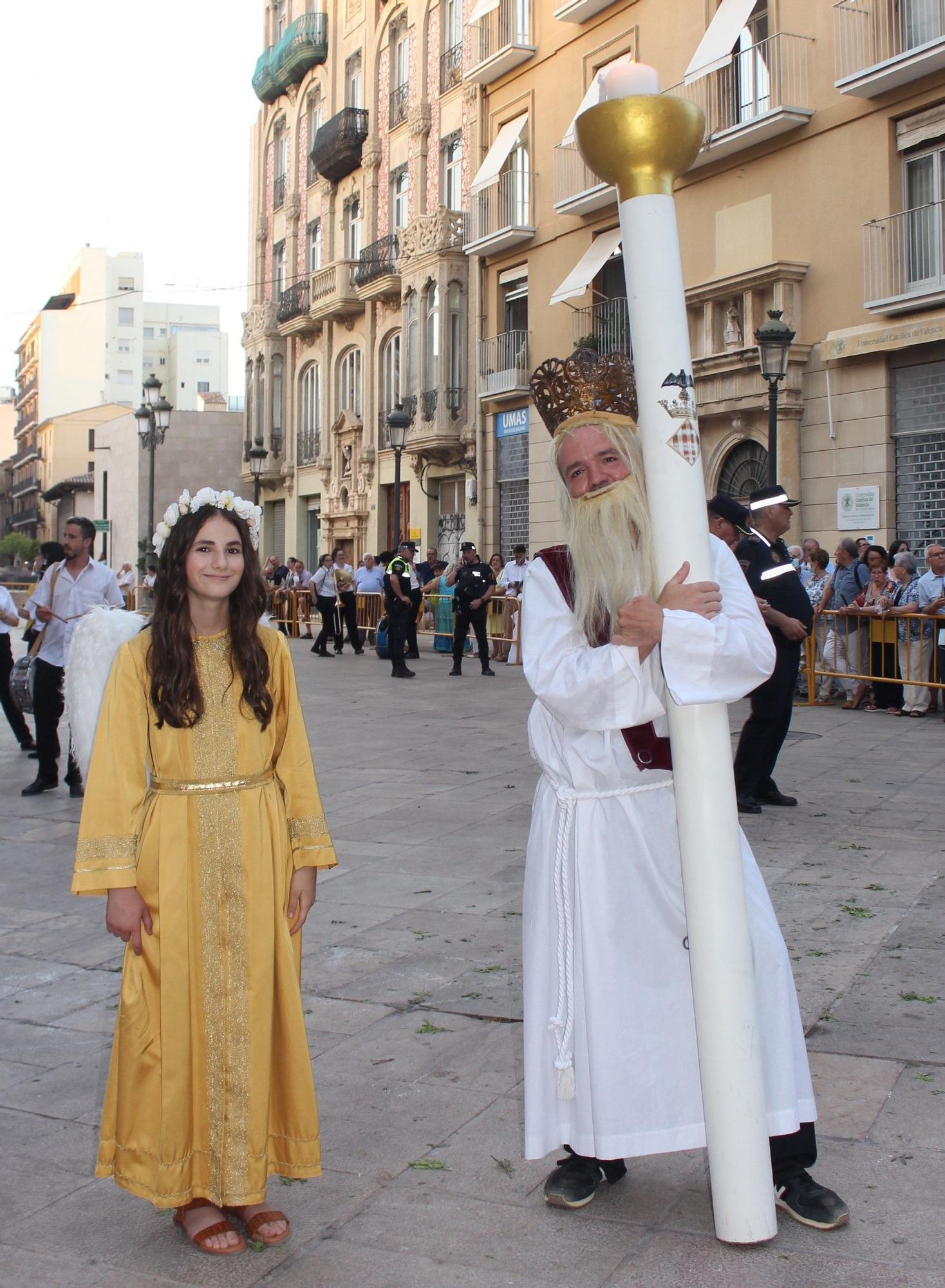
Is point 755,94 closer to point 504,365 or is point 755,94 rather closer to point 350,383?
point 504,365

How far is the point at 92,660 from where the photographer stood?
13.2 feet

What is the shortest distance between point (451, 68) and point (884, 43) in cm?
1421

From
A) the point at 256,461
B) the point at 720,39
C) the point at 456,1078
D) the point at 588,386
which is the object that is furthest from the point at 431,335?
the point at 588,386

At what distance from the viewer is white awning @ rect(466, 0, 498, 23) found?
2564 cm

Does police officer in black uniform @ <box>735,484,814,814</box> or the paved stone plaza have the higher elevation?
police officer in black uniform @ <box>735,484,814,814</box>

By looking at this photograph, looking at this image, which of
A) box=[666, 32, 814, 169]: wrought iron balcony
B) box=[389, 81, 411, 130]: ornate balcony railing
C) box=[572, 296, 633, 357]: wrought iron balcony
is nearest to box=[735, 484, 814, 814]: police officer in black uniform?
box=[666, 32, 814, 169]: wrought iron balcony

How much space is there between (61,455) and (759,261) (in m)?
72.9

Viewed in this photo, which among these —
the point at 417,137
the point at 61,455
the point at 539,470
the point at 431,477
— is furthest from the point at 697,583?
the point at 61,455

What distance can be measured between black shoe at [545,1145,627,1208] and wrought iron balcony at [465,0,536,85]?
83.8 feet

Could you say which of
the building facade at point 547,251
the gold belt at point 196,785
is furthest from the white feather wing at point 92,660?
the building facade at point 547,251

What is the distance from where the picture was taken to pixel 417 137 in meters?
30.3

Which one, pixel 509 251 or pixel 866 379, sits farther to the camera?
pixel 509 251

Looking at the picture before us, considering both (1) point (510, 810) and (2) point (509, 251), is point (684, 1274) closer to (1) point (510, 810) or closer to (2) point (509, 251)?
(1) point (510, 810)

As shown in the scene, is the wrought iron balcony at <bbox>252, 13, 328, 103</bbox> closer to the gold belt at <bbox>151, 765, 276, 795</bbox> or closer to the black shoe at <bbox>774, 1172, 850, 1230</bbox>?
the gold belt at <bbox>151, 765, 276, 795</bbox>
